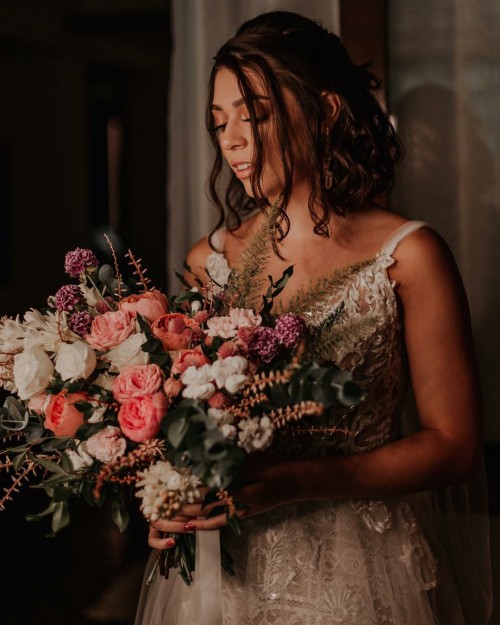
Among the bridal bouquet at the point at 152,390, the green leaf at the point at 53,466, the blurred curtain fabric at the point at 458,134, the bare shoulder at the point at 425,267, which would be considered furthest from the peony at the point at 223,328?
the blurred curtain fabric at the point at 458,134

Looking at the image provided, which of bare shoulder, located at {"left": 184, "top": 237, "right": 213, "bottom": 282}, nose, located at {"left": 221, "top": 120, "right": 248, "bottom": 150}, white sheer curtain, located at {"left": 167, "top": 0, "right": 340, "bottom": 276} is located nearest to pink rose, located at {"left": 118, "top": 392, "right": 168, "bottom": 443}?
nose, located at {"left": 221, "top": 120, "right": 248, "bottom": 150}

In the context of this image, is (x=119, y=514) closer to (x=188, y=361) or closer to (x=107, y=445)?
(x=107, y=445)

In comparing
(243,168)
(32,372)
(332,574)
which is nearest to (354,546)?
(332,574)

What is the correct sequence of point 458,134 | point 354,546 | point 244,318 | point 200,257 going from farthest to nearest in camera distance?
1. point 458,134
2. point 200,257
3. point 354,546
4. point 244,318

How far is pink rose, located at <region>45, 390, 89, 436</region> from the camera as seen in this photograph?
1.13m

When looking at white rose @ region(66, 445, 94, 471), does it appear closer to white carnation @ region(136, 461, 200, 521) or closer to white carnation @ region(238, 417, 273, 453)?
white carnation @ region(136, 461, 200, 521)

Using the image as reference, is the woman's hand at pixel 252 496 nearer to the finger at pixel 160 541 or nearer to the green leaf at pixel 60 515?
the finger at pixel 160 541

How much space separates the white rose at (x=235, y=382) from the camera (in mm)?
1010

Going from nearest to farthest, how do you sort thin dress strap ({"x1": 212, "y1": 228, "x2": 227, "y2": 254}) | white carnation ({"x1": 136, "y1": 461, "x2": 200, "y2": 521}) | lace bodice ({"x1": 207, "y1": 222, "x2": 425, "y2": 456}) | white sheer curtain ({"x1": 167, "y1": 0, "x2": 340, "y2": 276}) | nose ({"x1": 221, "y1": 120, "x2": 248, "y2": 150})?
white carnation ({"x1": 136, "y1": 461, "x2": 200, "y2": 521}) → lace bodice ({"x1": 207, "y1": 222, "x2": 425, "y2": 456}) → nose ({"x1": 221, "y1": 120, "x2": 248, "y2": 150}) → thin dress strap ({"x1": 212, "y1": 228, "x2": 227, "y2": 254}) → white sheer curtain ({"x1": 167, "y1": 0, "x2": 340, "y2": 276})

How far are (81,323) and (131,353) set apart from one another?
0.43 feet

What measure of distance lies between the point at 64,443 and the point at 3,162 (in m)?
4.28

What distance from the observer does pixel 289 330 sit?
108 cm

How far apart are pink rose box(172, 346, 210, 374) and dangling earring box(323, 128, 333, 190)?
630 millimetres

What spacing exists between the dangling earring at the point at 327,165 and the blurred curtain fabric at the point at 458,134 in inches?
20.8
